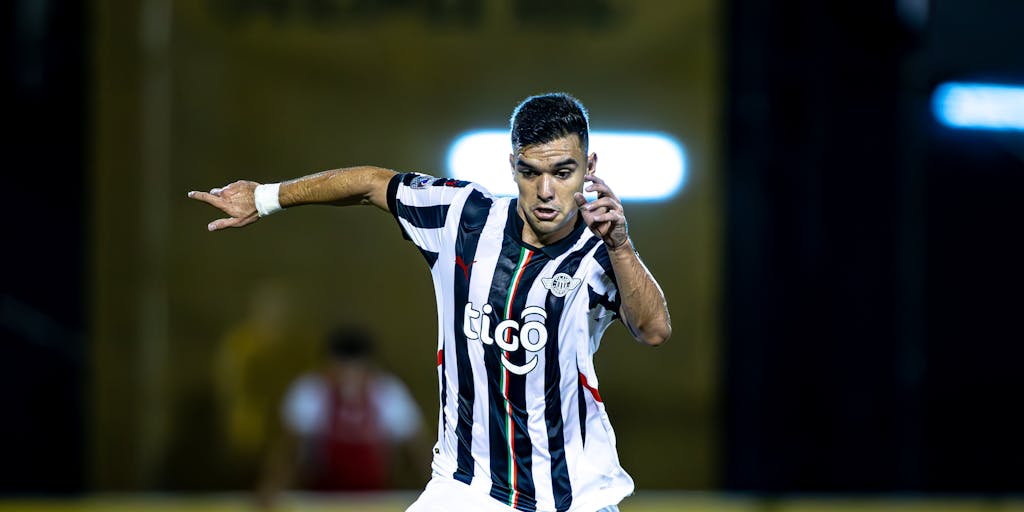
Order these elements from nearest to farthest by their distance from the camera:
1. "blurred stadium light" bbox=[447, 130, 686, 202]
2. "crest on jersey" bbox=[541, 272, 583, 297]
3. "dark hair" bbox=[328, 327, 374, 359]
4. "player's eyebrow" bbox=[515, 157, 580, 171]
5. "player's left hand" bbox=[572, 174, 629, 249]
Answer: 1. "player's left hand" bbox=[572, 174, 629, 249]
2. "player's eyebrow" bbox=[515, 157, 580, 171]
3. "crest on jersey" bbox=[541, 272, 583, 297]
4. "dark hair" bbox=[328, 327, 374, 359]
5. "blurred stadium light" bbox=[447, 130, 686, 202]

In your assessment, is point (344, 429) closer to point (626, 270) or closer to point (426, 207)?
point (426, 207)

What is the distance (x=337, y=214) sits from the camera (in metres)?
8.72

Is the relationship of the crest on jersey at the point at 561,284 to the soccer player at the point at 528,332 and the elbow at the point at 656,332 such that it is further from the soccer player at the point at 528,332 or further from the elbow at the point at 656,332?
the elbow at the point at 656,332

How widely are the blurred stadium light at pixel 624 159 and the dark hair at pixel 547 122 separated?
5215 millimetres

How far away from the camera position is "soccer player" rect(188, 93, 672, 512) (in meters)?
3.14

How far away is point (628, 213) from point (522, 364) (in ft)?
18.4

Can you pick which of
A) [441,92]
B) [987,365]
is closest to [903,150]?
[987,365]

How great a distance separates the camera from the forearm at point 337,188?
346 cm

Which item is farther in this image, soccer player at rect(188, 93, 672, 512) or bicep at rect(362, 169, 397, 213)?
bicep at rect(362, 169, 397, 213)

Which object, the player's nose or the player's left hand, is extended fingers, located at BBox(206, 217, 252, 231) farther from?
the player's left hand

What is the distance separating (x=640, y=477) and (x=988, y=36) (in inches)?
159

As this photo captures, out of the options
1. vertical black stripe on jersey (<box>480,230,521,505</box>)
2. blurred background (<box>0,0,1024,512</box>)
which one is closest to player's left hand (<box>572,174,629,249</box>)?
vertical black stripe on jersey (<box>480,230,521,505</box>)

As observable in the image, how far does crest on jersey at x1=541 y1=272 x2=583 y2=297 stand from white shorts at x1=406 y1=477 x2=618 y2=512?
1.91ft

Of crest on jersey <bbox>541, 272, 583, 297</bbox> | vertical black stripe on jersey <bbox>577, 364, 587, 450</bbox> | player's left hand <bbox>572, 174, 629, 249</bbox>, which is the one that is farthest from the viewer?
vertical black stripe on jersey <bbox>577, 364, 587, 450</bbox>
